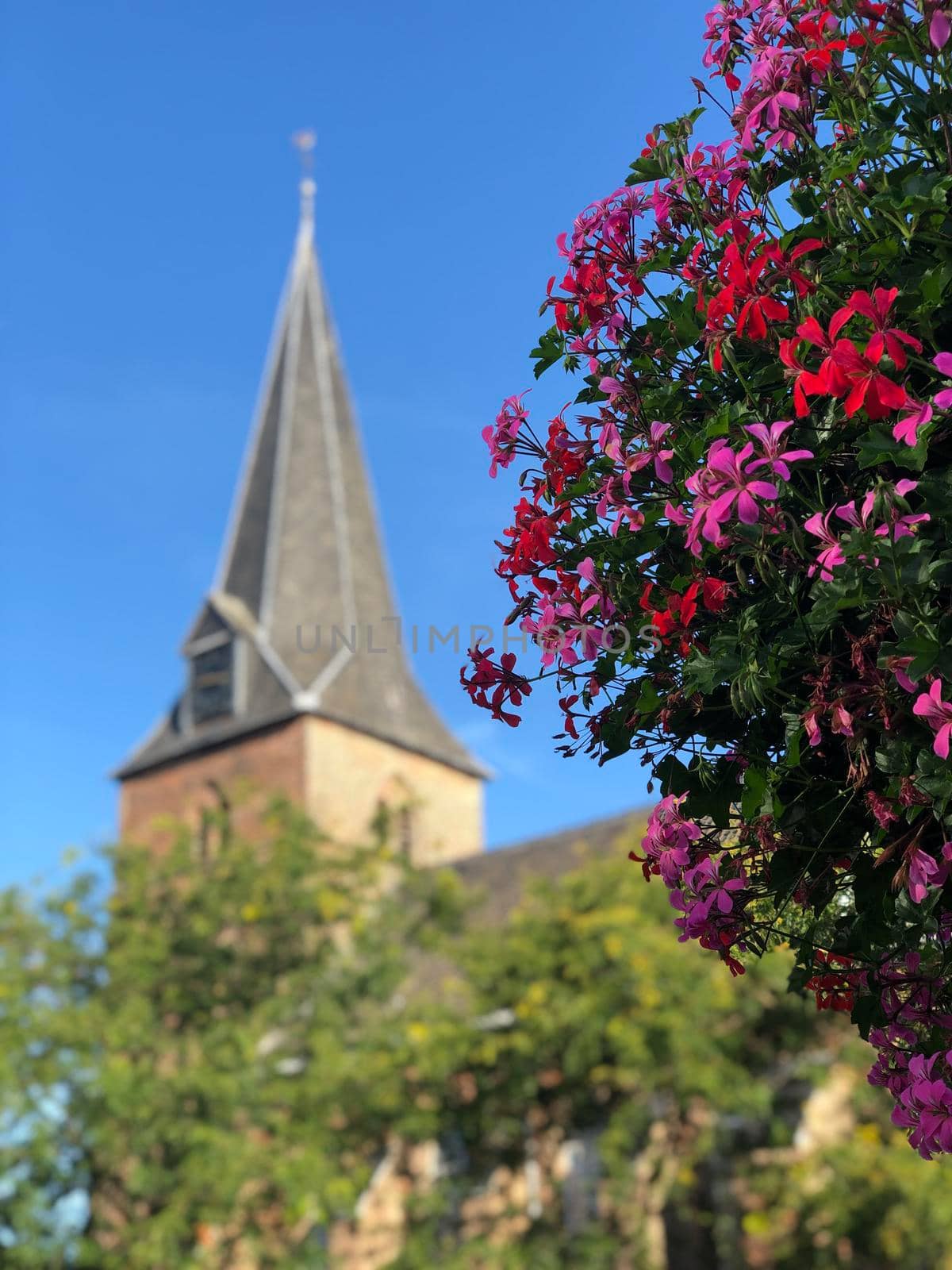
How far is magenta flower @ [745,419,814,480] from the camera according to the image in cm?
230

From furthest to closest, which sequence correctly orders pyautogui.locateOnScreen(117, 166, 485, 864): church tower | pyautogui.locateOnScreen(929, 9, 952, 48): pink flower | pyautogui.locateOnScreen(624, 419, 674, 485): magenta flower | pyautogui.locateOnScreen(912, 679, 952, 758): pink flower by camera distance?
pyautogui.locateOnScreen(117, 166, 485, 864): church tower, pyautogui.locateOnScreen(624, 419, 674, 485): magenta flower, pyautogui.locateOnScreen(929, 9, 952, 48): pink flower, pyautogui.locateOnScreen(912, 679, 952, 758): pink flower

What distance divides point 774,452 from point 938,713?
0.49m

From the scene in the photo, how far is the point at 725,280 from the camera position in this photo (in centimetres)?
261

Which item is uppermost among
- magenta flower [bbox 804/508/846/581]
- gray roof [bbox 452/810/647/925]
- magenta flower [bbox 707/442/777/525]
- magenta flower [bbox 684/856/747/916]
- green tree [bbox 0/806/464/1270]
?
gray roof [bbox 452/810/647/925]

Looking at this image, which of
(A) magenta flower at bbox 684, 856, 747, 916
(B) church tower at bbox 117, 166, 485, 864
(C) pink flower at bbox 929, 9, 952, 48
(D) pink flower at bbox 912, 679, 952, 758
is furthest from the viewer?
(B) church tower at bbox 117, 166, 485, 864

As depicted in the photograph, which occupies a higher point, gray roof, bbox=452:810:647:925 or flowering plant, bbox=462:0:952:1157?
gray roof, bbox=452:810:647:925

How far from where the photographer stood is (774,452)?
233 cm

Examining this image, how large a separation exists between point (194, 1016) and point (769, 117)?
61.1 ft

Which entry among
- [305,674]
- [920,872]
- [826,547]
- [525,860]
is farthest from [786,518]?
[305,674]

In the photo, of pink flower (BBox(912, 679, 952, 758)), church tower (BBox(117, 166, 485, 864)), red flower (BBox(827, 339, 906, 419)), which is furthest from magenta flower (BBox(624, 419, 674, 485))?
church tower (BBox(117, 166, 485, 864))

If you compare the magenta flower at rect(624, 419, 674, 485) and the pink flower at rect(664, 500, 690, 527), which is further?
the magenta flower at rect(624, 419, 674, 485)

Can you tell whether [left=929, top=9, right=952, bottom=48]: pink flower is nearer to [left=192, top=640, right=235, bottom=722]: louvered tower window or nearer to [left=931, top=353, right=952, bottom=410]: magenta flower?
[left=931, top=353, right=952, bottom=410]: magenta flower

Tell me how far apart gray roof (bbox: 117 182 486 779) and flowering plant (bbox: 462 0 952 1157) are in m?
33.2

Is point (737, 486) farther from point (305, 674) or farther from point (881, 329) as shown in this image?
point (305, 674)
